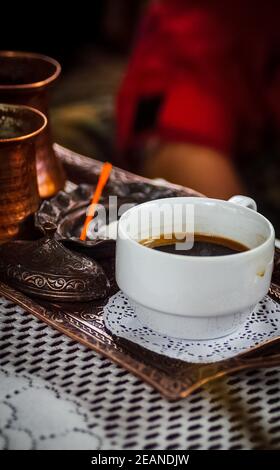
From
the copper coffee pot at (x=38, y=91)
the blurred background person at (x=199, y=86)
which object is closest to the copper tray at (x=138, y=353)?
the copper coffee pot at (x=38, y=91)

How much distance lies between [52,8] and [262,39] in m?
1.47

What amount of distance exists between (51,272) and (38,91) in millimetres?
307

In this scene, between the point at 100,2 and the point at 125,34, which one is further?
the point at 125,34

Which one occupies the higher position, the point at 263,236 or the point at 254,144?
the point at 263,236

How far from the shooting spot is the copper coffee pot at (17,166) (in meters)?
0.79

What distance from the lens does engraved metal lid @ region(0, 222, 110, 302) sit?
2.35 ft

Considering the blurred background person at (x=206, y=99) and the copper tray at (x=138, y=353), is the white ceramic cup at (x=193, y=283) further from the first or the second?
the blurred background person at (x=206, y=99)

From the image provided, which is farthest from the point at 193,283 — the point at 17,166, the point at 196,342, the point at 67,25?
the point at 67,25

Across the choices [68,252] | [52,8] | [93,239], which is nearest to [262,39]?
[93,239]

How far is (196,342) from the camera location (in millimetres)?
672

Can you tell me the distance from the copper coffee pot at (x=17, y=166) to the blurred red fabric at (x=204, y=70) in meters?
0.75
